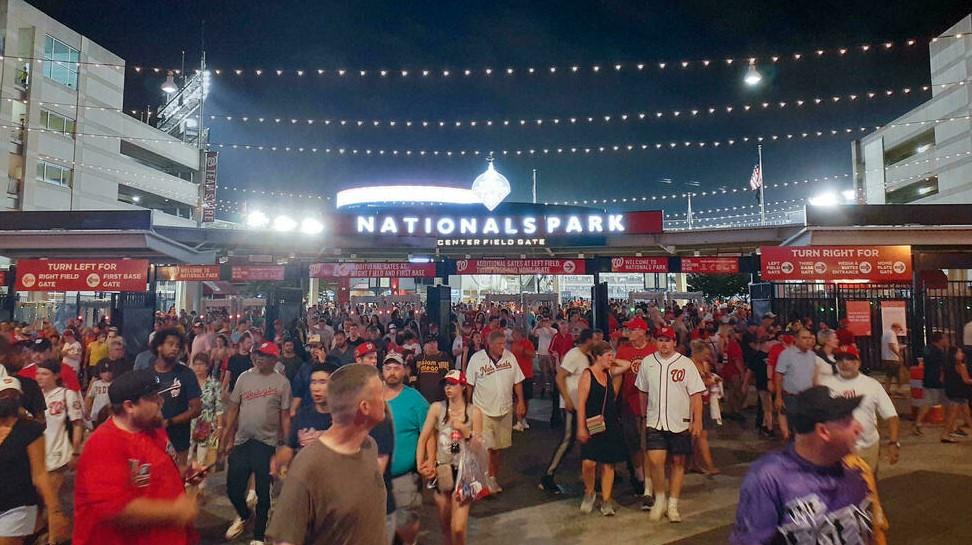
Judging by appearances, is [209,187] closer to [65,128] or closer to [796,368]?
[65,128]

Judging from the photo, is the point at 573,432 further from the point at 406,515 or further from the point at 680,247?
the point at 680,247

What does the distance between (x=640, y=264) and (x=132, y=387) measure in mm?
13836

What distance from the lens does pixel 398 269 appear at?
1555 cm

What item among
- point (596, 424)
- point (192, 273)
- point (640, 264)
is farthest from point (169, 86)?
point (596, 424)

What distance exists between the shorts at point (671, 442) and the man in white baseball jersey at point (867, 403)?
1.42 metres

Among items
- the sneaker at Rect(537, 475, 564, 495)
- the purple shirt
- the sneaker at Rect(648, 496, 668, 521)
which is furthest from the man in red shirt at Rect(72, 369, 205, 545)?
the sneaker at Rect(537, 475, 564, 495)

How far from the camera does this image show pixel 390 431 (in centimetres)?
408

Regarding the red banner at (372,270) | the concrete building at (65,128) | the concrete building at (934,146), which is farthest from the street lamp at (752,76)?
the concrete building at (65,128)

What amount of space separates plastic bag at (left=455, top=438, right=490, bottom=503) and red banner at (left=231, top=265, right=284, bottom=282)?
37.7 feet

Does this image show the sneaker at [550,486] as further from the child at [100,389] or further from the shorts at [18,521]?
the child at [100,389]

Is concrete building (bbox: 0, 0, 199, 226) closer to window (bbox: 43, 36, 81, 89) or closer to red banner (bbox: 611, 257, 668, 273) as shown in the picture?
window (bbox: 43, 36, 81, 89)

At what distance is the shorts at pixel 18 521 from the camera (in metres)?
3.33

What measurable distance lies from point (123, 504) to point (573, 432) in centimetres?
490

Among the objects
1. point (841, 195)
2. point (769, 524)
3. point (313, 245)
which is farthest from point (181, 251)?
point (841, 195)
